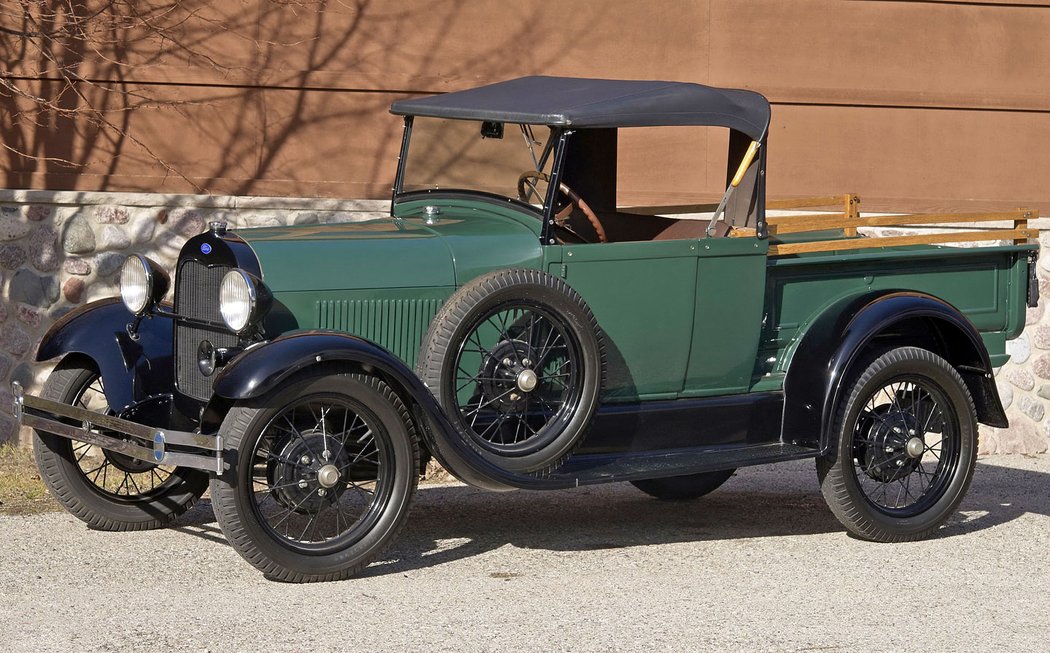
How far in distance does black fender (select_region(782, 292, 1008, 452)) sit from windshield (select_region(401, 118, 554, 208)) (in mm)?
1348

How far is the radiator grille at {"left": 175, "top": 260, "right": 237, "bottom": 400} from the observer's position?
203 inches

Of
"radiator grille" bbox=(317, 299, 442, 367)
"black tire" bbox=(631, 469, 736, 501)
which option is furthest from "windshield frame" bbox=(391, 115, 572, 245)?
"black tire" bbox=(631, 469, 736, 501)

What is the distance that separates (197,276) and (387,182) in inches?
120

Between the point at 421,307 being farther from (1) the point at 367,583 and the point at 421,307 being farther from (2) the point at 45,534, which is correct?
(2) the point at 45,534

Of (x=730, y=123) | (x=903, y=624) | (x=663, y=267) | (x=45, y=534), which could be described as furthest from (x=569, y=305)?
(x=45, y=534)

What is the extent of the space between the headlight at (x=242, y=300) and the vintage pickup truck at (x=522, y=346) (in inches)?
0.4

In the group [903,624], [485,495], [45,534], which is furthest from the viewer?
[485,495]

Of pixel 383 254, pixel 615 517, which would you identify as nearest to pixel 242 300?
pixel 383 254

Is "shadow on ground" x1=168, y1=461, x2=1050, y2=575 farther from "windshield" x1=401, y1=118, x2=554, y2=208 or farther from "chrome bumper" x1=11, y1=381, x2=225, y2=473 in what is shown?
"windshield" x1=401, y1=118, x2=554, y2=208

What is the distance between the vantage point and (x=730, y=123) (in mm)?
5660

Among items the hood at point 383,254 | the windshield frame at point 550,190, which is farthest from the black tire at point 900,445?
the hood at point 383,254

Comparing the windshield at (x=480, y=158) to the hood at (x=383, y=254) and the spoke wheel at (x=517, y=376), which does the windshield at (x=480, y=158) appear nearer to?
the hood at (x=383, y=254)

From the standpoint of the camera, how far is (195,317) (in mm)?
5254

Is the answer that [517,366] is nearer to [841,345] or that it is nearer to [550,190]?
[550,190]
